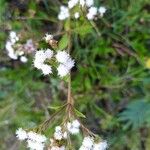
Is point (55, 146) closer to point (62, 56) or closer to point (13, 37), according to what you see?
point (62, 56)

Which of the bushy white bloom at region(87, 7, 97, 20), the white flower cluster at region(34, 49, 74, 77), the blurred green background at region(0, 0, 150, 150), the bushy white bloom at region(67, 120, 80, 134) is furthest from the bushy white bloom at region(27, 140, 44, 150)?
the bushy white bloom at region(87, 7, 97, 20)

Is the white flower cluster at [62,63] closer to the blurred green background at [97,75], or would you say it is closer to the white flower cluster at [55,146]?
the white flower cluster at [55,146]

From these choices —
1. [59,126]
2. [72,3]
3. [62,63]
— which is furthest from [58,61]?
[72,3]

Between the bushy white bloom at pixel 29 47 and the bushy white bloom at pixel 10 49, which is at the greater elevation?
the bushy white bloom at pixel 10 49

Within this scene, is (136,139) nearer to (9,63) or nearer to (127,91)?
(127,91)

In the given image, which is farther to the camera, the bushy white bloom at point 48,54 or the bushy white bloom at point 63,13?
the bushy white bloom at point 63,13

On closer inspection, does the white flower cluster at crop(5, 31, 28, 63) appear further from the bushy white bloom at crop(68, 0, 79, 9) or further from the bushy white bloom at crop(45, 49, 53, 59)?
the bushy white bloom at crop(45, 49, 53, 59)

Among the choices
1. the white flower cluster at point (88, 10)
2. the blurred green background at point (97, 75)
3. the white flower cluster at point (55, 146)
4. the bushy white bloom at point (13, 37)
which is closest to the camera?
the white flower cluster at point (55, 146)

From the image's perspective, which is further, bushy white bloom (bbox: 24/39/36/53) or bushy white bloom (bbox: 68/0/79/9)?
bushy white bloom (bbox: 24/39/36/53)

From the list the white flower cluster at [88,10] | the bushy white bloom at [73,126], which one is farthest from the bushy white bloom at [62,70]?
the white flower cluster at [88,10]
